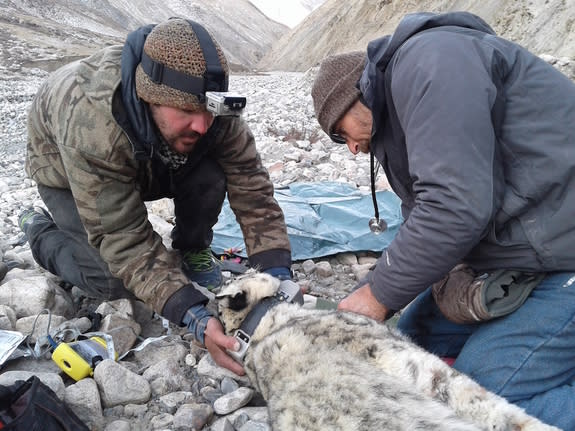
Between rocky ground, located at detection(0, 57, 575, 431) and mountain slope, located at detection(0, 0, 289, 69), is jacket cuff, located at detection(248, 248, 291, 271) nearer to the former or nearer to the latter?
rocky ground, located at detection(0, 57, 575, 431)

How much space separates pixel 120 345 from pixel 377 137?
1.92 m

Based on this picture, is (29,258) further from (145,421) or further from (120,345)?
(145,421)

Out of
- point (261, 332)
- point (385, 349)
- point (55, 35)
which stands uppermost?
point (385, 349)

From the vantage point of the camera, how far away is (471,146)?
214 cm

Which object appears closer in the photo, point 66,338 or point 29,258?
point 66,338

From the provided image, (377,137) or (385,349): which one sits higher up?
(377,137)

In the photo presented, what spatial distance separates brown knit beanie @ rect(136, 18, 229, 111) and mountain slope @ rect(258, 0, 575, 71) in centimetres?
915

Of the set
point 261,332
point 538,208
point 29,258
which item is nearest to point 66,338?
point 261,332

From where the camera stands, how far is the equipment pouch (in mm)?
2607

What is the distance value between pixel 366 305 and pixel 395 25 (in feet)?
80.5

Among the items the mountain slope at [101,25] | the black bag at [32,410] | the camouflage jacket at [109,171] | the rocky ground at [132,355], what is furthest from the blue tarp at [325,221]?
the mountain slope at [101,25]

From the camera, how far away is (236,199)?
3945mm

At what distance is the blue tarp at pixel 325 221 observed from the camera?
4.81 metres

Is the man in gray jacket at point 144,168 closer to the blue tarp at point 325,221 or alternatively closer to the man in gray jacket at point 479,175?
the man in gray jacket at point 479,175
